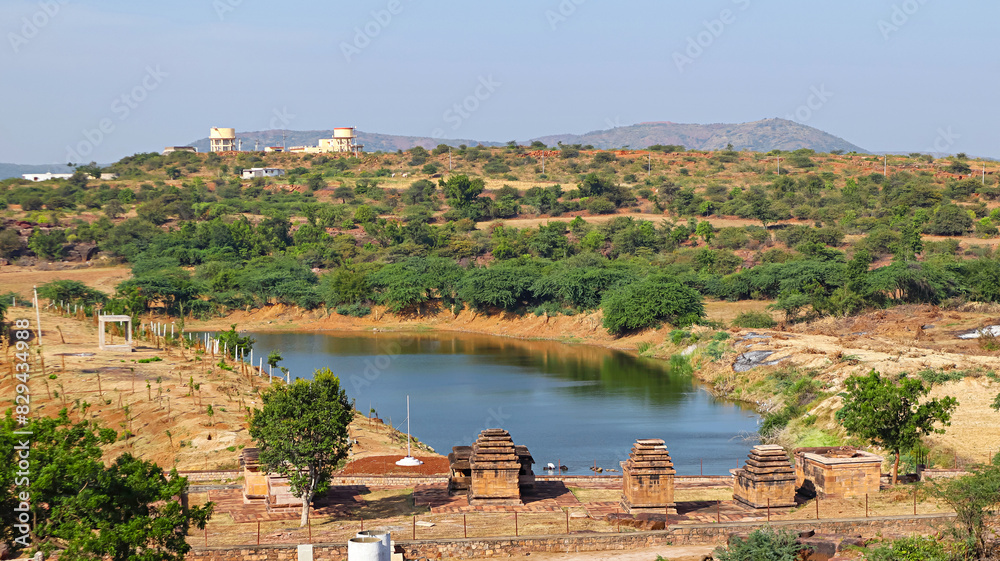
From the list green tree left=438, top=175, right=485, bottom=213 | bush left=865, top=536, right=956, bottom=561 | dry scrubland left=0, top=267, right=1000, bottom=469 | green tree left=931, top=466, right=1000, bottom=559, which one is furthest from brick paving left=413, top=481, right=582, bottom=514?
green tree left=438, top=175, right=485, bottom=213

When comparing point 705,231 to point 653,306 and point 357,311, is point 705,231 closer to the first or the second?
point 653,306

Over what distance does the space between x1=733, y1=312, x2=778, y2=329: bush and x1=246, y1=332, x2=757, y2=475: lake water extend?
644 cm

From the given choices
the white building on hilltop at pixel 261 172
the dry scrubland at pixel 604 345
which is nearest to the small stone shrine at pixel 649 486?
the dry scrubland at pixel 604 345

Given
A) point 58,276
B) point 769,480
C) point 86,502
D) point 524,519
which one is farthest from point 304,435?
point 58,276

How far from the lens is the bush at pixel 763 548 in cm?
1525

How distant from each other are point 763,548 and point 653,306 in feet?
133

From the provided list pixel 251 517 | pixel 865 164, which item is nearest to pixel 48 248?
pixel 251 517

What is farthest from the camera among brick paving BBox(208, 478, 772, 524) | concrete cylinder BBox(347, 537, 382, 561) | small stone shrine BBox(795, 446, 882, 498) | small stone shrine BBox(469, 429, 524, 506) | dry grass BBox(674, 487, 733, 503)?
dry grass BBox(674, 487, 733, 503)

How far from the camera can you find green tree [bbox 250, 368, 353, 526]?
18438mm

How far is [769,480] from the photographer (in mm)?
18969

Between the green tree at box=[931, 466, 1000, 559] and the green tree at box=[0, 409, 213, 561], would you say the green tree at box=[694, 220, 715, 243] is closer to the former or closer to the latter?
the green tree at box=[931, 466, 1000, 559]

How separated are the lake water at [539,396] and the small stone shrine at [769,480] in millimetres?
8243

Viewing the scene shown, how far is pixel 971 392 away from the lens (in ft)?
103

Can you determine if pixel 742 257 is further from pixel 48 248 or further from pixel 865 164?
pixel 48 248
